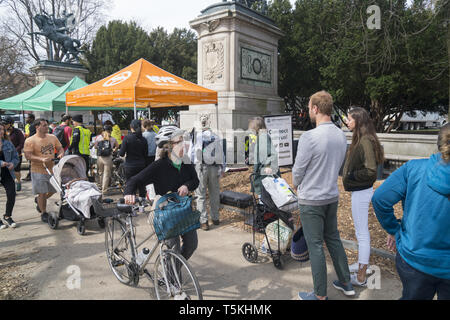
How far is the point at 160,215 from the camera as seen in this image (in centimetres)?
280

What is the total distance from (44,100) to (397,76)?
50.4 ft

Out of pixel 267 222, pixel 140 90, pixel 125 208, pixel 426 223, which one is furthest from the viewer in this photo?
pixel 140 90

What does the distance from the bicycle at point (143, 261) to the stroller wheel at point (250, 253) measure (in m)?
1.30

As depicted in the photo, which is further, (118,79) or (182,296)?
(118,79)

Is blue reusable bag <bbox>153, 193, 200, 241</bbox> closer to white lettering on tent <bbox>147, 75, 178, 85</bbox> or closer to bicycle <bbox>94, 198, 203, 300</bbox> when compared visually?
bicycle <bbox>94, 198, 203, 300</bbox>

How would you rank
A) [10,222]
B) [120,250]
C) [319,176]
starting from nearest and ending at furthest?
[319,176] → [120,250] → [10,222]

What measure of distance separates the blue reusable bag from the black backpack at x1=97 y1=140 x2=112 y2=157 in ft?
19.4

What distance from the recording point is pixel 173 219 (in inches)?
110

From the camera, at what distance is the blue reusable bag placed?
2.79m

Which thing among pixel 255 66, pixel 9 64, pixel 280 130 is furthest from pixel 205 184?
pixel 9 64

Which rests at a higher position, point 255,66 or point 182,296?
point 255,66

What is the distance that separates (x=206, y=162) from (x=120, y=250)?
7.73 ft

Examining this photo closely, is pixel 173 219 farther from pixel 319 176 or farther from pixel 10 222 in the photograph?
pixel 10 222
